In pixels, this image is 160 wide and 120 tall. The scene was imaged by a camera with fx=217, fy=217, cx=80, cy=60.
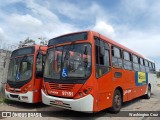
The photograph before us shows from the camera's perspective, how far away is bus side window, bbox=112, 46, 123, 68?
355 inches

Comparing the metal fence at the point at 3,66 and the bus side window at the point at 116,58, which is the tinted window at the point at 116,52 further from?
the metal fence at the point at 3,66

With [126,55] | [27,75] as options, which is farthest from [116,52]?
[27,75]

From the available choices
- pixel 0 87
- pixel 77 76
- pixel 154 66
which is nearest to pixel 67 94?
pixel 77 76

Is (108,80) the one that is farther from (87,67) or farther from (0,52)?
(0,52)

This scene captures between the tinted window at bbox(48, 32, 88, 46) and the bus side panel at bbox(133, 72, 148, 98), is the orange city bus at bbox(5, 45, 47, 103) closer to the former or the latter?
the tinted window at bbox(48, 32, 88, 46)

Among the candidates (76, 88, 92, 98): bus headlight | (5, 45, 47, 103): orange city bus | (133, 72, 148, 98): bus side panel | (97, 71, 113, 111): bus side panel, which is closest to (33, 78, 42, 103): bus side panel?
(5, 45, 47, 103): orange city bus

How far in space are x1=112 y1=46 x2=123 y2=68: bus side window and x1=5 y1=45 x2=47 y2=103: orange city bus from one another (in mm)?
3279

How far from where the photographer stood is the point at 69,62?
25.0 ft

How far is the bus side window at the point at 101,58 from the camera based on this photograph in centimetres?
751

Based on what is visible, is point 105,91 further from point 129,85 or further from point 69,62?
point 129,85

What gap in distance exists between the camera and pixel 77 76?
7223 millimetres

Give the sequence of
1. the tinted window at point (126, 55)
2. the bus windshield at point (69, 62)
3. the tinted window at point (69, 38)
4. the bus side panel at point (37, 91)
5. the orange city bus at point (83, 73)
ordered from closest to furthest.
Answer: the orange city bus at point (83, 73), the bus windshield at point (69, 62), the tinted window at point (69, 38), the bus side panel at point (37, 91), the tinted window at point (126, 55)

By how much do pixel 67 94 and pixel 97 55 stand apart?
169 cm

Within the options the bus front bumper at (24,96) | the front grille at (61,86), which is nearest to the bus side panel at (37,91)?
the bus front bumper at (24,96)
